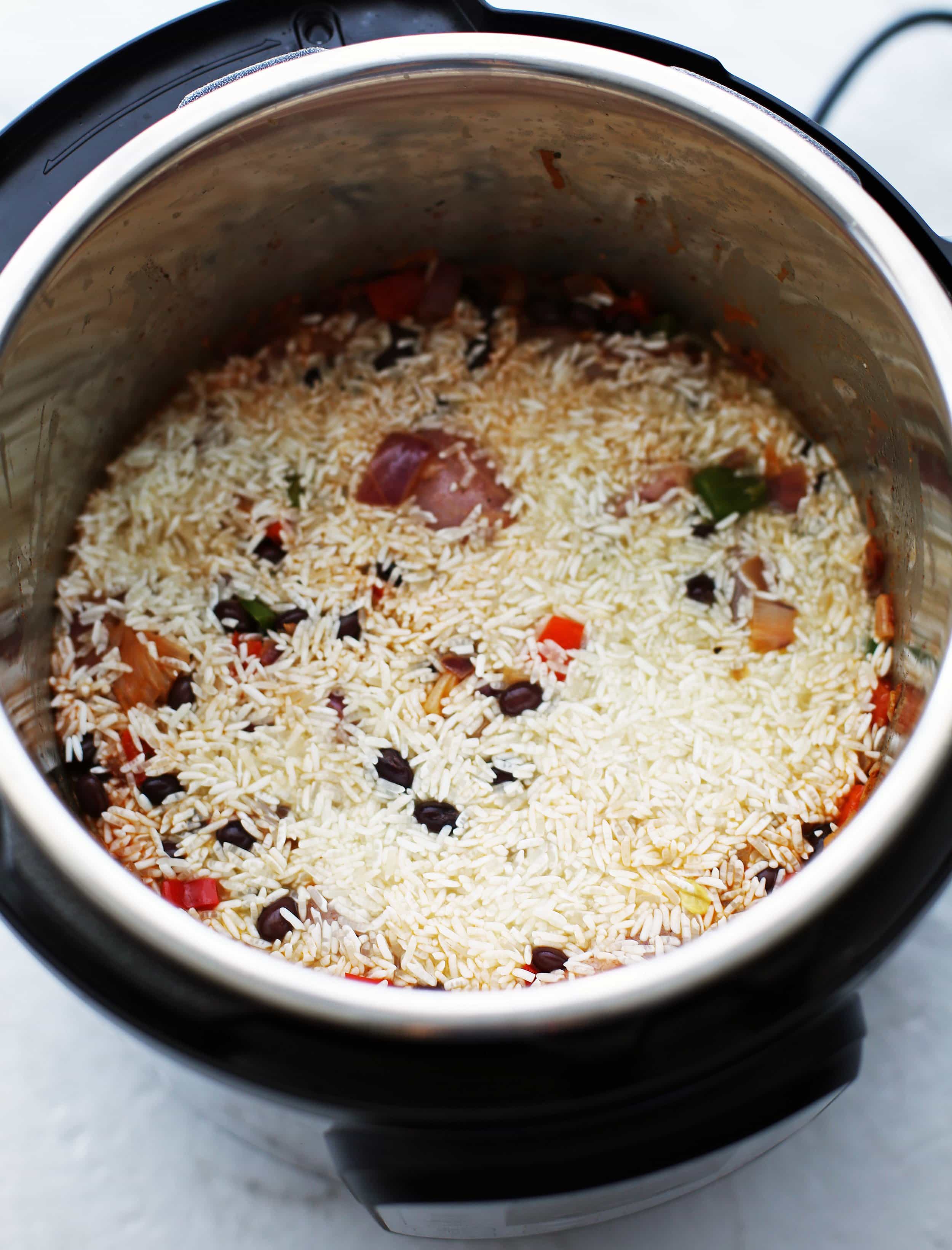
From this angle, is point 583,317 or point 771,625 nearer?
point 771,625

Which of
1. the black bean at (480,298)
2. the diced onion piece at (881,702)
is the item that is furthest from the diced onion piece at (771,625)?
the black bean at (480,298)

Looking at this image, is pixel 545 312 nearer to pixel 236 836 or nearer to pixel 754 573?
pixel 754 573

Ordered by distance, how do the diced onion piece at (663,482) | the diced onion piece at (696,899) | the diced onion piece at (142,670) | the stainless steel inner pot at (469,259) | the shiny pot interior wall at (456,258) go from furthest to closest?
the diced onion piece at (663,482) < the diced onion piece at (142,670) < the diced onion piece at (696,899) < the shiny pot interior wall at (456,258) < the stainless steel inner pot at (469,259)

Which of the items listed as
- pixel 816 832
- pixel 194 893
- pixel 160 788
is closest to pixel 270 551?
pixel 160 788

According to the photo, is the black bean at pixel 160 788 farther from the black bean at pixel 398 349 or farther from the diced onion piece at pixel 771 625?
the diced onion piece at pixel 771 625

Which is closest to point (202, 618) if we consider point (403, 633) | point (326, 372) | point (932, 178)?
point (403, 633)
